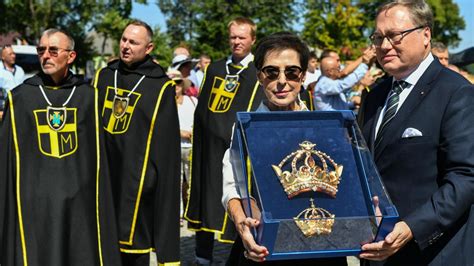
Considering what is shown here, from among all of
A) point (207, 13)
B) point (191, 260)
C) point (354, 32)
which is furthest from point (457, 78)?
point (207, 13)

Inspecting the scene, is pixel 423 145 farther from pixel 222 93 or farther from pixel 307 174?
pixel 222 93

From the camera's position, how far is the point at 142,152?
5.97 meters

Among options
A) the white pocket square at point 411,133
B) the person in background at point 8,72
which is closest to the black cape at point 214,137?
the white pocket square at point 411,133

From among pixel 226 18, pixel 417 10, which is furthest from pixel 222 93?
pixel 226 18

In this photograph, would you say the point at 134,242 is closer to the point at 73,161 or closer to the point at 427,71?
the point at 73,161

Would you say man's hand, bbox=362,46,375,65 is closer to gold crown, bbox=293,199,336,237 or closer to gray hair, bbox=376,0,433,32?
gray hair, bbox=376,0,433,32

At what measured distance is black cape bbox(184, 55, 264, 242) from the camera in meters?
6.82

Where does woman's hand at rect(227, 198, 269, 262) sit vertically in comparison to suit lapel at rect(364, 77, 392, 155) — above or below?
below

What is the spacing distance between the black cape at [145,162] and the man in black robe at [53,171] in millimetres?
616

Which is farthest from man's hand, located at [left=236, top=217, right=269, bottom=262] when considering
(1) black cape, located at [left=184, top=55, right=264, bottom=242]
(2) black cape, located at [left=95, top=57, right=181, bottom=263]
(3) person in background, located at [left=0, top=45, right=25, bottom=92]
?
(3) person in background, located at [left=0, top=45, right=25, bottom=92]

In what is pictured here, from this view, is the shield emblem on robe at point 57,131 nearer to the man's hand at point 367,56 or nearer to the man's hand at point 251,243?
the man's hand at point 251,243

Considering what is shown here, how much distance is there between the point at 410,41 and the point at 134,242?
12.1 ft

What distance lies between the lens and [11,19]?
130ft

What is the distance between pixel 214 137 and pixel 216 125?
0.12 meters
